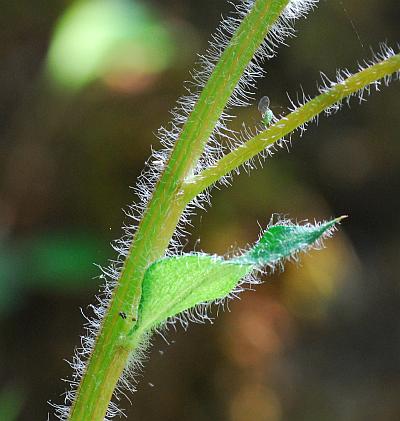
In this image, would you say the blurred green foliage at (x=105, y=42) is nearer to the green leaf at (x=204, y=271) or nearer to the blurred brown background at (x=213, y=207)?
the blurred brown background at (x=213, y=207)

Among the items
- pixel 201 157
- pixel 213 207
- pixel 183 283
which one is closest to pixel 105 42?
pixel 213 207

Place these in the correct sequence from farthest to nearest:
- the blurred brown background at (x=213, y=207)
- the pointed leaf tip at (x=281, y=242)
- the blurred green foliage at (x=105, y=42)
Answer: the blurred brown background at (x=213, y=207) < the blurred green foliage at (x=105, y=42) < the pointed leaf tip at (x=281, y=242)

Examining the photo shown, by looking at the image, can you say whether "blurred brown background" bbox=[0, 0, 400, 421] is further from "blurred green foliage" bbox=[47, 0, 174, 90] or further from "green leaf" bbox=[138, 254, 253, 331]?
"green leaf" bbox=[138, 254, 253, 331]

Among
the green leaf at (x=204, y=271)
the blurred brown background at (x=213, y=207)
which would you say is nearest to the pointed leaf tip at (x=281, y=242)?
the green leaf at (x=204, y=271)

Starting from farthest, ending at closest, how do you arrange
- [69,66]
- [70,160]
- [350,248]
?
[350,248] → [70,160] → [69,66]

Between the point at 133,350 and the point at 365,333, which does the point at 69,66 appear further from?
the point at 133,350

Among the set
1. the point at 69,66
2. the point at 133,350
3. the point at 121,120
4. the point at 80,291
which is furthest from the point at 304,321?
the point at 133,350
